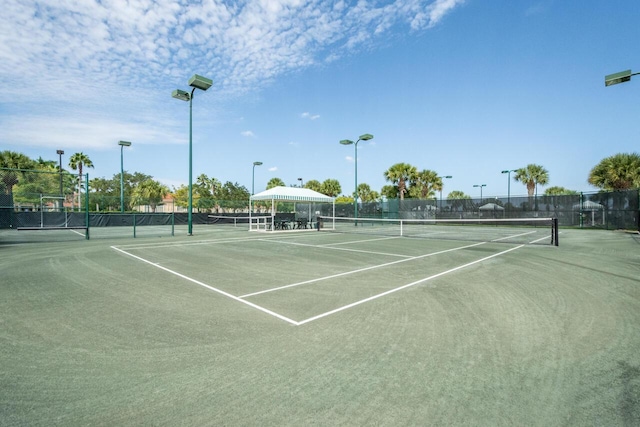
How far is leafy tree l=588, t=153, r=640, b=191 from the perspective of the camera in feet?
89.1

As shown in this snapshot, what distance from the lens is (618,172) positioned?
2777 cm

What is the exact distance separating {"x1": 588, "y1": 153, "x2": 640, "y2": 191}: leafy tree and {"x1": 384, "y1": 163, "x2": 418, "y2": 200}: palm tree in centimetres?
2073

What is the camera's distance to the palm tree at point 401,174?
4594 cm

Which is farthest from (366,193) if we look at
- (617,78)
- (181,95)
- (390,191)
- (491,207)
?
(617,78)

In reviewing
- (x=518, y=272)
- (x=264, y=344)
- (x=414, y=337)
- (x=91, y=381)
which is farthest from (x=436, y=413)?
(x=518, y=272)

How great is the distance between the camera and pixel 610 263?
9164mm

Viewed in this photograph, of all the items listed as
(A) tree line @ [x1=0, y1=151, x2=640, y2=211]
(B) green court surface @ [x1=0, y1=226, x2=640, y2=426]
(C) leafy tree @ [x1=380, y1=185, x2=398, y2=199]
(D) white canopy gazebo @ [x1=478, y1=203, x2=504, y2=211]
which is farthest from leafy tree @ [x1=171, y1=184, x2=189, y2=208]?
(B) green court surface @ [x1=0, y1=226, x2=640, y2=426]

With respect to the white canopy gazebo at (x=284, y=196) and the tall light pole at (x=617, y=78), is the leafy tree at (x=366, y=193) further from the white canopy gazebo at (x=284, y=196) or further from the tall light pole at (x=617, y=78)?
the tall light pole at (x=617, y=78)

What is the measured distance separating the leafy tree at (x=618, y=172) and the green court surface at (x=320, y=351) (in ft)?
95.7

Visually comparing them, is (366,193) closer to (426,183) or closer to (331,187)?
(331,187)

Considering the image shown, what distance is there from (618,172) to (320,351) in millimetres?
36427

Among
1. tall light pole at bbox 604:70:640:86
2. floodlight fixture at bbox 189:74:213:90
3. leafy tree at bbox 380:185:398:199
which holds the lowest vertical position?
leafy tree at bbox 380:185:398:199

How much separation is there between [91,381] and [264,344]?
1.61 m

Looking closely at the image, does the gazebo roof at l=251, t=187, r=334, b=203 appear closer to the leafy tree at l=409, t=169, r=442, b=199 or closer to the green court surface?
the green court surface
